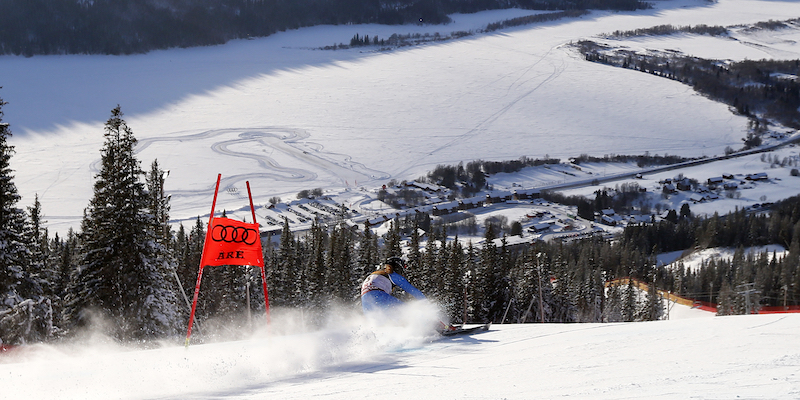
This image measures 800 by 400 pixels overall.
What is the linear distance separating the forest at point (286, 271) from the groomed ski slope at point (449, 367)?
14.6ft

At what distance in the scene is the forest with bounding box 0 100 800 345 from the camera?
53.0 ft

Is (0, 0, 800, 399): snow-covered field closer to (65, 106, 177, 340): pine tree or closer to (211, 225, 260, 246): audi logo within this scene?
(65, 106, 177, 340): pine tree

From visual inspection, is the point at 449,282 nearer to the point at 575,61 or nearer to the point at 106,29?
the point at 575,61

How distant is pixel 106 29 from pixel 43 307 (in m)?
192

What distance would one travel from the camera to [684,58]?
6801 inches

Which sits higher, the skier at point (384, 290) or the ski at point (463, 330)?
the skier at point (384, 290)

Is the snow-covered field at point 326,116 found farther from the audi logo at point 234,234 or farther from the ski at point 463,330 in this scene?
the ski at point 463,330

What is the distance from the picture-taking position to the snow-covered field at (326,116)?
88062 millimetres

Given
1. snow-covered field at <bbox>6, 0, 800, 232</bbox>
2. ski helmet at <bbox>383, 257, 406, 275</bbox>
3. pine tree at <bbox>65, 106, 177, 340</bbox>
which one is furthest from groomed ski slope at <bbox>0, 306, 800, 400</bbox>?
snow-covered field at <bbox>6, 0, 800, 232</bbox>

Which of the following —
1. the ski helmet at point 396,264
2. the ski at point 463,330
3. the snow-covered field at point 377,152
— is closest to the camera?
the snow-covered field at point 377,152

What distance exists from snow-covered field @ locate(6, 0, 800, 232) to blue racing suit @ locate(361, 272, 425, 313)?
196 ft

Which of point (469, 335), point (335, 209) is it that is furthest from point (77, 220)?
point (469, 335)

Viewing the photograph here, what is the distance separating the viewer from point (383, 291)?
11109 millimetres

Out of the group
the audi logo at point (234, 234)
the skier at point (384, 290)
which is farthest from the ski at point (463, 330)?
the audi logo at point (234, 234)
